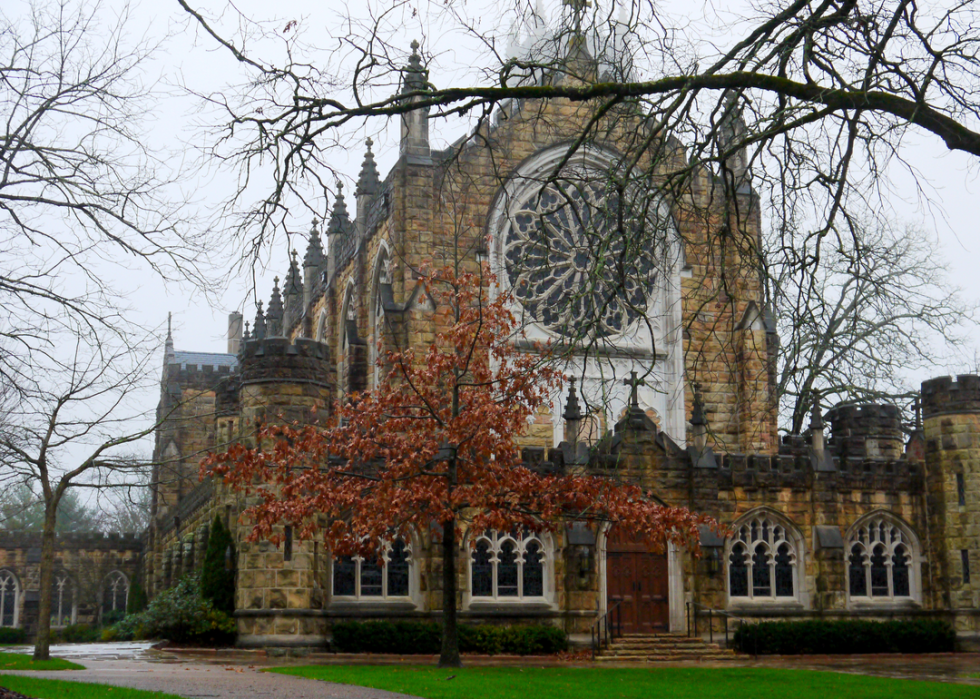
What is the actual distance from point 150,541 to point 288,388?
746 inches

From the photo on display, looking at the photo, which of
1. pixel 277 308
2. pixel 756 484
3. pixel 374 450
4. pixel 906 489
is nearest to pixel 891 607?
pixel 906 489

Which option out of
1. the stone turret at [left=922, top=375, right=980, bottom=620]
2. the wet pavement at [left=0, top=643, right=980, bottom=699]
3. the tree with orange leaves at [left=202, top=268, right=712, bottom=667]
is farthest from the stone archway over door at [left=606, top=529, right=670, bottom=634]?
the stone turret at [left=922, top=375, right=980, bottom=620]

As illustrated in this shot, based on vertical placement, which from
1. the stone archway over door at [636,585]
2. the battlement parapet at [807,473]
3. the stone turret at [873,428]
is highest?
the stone turret at [873,428]

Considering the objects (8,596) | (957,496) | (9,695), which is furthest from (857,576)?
(8,596)

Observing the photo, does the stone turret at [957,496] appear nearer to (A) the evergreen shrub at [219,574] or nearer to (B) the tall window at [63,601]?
(A) the evergreen shrub at [219,574]

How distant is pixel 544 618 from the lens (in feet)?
73.8

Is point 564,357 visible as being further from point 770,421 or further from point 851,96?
point 770,421

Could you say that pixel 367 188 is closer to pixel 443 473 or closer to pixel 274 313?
pixel 443 473

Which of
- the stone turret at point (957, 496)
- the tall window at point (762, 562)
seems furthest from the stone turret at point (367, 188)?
the stone turret at point (957, 496)

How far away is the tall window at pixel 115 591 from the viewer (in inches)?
1678

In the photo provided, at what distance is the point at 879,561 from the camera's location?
25234mm

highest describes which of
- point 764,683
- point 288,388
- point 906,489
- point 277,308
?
point 277,308

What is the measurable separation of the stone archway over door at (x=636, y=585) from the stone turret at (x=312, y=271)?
777 inches

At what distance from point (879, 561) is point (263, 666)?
14306 mm
